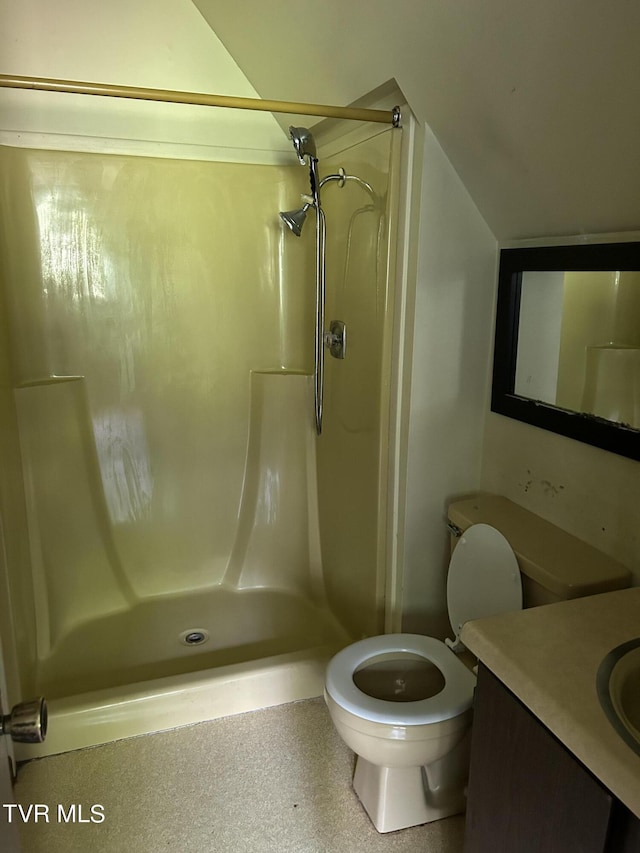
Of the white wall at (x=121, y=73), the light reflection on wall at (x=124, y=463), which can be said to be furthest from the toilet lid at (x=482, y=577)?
the white wall at (x=121, y=73)

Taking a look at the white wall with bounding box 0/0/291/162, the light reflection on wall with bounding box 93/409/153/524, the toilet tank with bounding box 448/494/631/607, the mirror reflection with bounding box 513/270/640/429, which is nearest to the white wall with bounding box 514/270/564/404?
the mirror reflection with bounding box 513/270/640/429

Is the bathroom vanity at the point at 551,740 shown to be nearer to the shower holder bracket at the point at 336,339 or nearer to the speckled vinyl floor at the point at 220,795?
the speckled vinyl floor at the point at 220,795

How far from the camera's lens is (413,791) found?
1.65 m

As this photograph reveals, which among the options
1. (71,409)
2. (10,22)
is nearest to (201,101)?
(10,22)

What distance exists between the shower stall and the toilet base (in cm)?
47

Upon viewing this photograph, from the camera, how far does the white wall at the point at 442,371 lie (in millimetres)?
1798

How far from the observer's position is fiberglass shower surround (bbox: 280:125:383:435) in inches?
81.8

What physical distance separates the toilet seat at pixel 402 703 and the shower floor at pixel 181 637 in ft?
1.50

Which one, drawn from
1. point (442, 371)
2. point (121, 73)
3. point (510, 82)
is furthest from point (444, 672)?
point (121, 73)

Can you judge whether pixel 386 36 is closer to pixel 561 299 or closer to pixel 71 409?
pixel 561 299

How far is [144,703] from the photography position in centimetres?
193

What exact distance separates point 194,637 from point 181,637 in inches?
1.9

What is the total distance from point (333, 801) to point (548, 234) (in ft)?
5.15

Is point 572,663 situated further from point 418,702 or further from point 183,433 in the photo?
point 183,433
